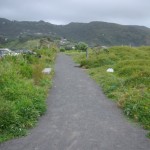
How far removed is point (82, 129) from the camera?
8969 millimetres

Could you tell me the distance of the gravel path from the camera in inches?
308

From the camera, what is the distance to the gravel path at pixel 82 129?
308 inches

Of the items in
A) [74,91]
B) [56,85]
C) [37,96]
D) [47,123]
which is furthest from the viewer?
[56,85]

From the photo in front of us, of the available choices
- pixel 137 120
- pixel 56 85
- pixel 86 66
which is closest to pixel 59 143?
pixel 137 120

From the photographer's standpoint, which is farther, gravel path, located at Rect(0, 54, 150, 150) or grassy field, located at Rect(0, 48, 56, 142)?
grassy field, located at Rect(0, 48, 56, 142)

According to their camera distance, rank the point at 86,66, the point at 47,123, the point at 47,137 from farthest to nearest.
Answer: the point at 86,66 → the point at 47,123 → the point at 47,137

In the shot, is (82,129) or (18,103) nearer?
(82,129)

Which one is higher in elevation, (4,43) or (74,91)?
(74,91)

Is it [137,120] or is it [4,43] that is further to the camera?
[4,43]

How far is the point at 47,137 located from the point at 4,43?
379 feet

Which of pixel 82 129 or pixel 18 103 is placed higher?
pixel 18 103

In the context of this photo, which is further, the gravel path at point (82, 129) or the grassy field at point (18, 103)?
the grassy field at point (18, 103)

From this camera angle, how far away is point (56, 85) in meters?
16.1

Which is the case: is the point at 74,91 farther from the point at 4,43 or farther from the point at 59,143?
the point at 4,43
